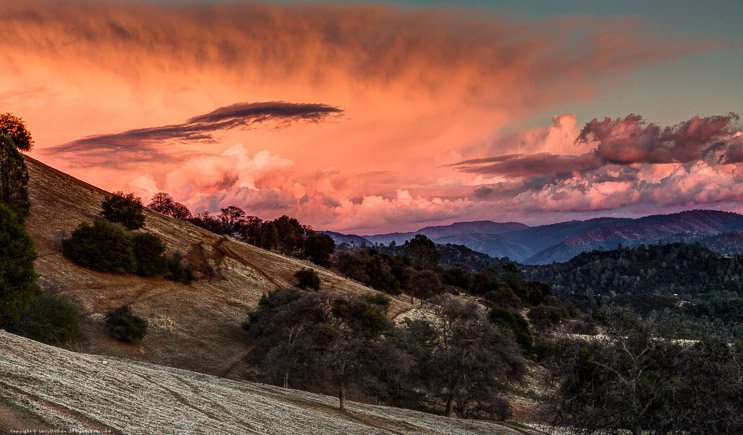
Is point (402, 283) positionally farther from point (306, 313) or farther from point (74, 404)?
point (74, 404)

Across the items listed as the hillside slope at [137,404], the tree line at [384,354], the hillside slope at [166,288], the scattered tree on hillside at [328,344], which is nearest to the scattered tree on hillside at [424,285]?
the hillside slope at [166,288]

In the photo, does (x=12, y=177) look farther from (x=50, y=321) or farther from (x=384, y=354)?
(x=384, y=354)

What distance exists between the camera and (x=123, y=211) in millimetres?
86250

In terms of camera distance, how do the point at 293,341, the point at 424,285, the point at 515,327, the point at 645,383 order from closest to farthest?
the point at 645,383
the point at 293,341
the point at 515,327
the point at 424,285

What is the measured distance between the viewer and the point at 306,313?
4603 centimetres

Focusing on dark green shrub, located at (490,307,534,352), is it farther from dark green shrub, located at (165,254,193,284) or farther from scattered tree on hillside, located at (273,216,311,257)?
scattered tree on hillside, located at (273,216,311,257)

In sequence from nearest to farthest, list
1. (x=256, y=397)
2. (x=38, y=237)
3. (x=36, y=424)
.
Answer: (x=36, y=424)
(x=256, y=397)
(x=38, y=237)

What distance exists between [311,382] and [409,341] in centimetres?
1399

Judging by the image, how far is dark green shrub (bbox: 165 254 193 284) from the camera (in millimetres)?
74062

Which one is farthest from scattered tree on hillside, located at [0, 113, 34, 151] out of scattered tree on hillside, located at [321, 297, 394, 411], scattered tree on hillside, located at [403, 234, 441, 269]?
scattered tree on hillside, located at [403, 234, 441, 269]

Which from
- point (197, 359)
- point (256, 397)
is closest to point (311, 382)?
point (197, 359)

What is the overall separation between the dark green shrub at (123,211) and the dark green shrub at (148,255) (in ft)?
44.4

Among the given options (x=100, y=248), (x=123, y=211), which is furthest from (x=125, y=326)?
(x=123, y=211)

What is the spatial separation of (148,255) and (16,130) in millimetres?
54183
